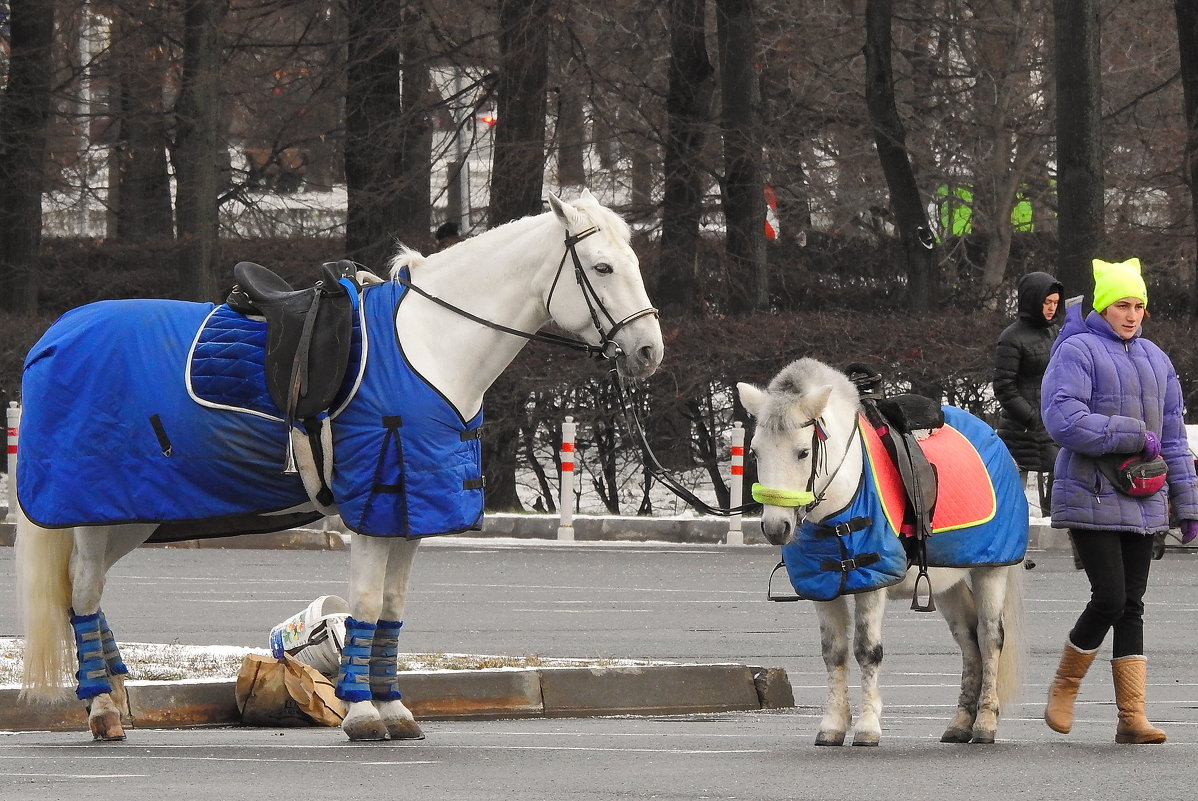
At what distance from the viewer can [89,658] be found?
8.48m

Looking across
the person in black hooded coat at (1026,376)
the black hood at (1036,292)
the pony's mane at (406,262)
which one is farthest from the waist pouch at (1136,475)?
the person in black hooded coat at (1026,376)

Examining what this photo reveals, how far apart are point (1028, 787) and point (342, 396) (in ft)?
10.3

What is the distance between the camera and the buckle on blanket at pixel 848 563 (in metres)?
8.07

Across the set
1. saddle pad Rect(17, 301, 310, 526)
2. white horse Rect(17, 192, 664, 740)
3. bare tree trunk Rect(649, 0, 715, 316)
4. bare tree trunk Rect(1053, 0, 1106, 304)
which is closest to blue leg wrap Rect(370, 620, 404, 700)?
white horse Rect(17, 192, 664, 740)

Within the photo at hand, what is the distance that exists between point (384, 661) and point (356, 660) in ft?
0.69

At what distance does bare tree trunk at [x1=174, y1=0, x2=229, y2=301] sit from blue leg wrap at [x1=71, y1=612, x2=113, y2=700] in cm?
1879

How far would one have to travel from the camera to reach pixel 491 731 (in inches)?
356

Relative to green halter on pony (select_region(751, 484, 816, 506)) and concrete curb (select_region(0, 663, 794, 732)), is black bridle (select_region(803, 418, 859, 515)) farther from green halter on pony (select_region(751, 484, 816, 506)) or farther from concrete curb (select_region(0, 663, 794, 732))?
concrete curb (select_region(0, 663, 794, 732))

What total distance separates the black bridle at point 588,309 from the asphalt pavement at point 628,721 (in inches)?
63.6

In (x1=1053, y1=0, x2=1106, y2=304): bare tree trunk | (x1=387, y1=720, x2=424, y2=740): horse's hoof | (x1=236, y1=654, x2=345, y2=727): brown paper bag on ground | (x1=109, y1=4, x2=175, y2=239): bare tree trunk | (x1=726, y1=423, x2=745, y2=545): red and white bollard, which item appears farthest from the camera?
(x1=109, y1=4, x2=175, y2=239): bare tree trunk

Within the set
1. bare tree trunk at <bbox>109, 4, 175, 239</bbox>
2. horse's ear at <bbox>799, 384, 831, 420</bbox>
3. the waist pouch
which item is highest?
bare tree trunk at <bbox>109, 4, 175, 239</bbox>

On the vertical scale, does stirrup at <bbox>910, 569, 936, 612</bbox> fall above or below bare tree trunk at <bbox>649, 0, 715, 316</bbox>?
below

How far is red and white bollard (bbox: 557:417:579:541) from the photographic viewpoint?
67.4 feet

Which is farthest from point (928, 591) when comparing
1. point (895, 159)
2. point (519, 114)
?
point (895, 159)
